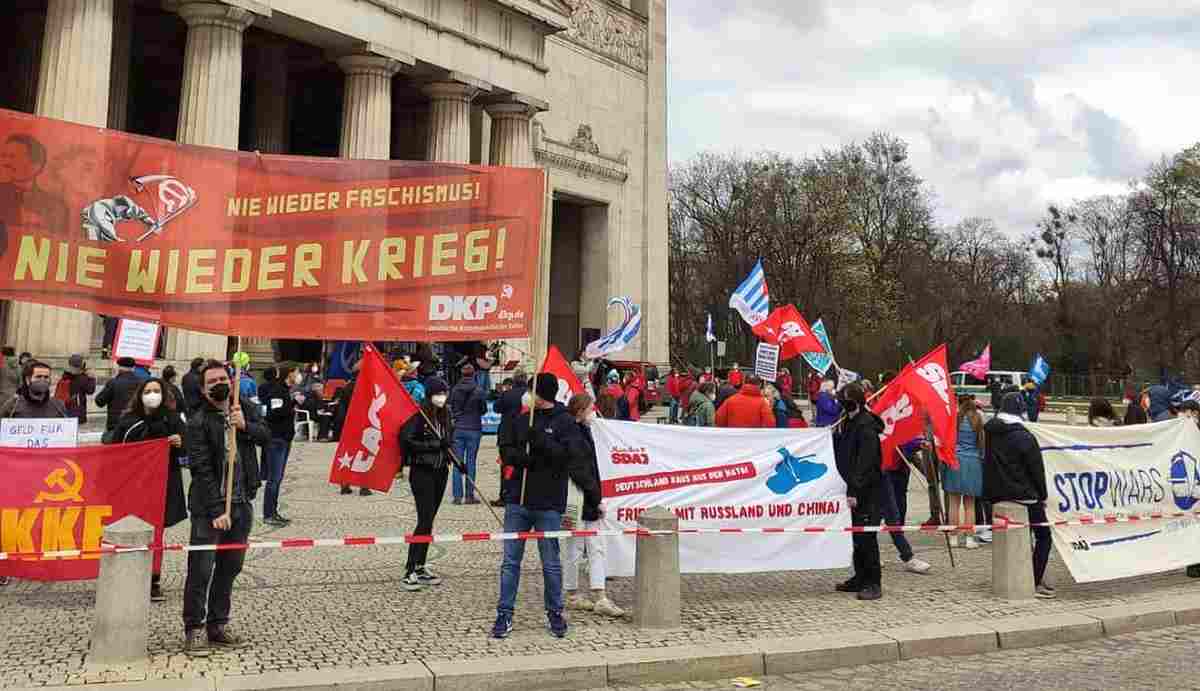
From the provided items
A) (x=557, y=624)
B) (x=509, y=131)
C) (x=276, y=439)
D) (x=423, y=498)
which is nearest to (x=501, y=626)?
(x=557, y=624)

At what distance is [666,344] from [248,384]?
29384 mm

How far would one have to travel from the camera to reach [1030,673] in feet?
21.9

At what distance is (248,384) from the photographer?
15.8 metres

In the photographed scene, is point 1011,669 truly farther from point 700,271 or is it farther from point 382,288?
point 700,271

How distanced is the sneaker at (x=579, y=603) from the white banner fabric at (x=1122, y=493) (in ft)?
15.1

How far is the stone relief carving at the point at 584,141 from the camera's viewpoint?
40.3 metres

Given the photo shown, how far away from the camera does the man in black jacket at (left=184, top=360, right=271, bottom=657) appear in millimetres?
6480

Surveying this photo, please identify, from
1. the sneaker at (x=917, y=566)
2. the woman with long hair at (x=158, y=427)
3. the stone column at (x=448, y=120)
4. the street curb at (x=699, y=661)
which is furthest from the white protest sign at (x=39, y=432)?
the stone column at (x=448, y=120)

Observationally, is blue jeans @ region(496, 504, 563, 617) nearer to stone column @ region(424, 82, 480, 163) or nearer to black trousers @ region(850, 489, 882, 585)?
black trousers @ region(850, 489, 882, 585)

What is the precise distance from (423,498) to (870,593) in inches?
165

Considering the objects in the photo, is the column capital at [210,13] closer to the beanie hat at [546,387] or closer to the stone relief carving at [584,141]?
the stone relief carving at [584,141]

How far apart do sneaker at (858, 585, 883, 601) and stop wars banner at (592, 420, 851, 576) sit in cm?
30

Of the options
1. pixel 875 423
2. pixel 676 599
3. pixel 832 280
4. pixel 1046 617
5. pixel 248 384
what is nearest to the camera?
pixel 676 599

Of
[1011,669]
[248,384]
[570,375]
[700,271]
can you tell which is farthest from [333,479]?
[700,271]
